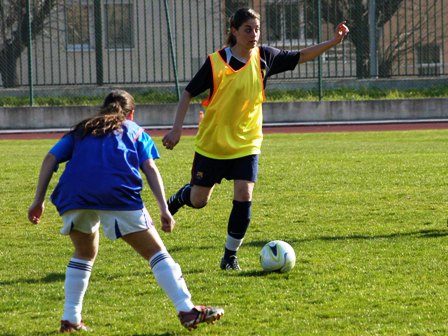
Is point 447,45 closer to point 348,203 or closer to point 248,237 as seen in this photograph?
point 348,203

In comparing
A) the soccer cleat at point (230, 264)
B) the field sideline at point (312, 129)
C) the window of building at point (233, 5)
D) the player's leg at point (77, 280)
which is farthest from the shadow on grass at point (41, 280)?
the window of building at point (233, 5)

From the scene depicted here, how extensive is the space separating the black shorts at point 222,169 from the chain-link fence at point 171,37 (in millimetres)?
16417

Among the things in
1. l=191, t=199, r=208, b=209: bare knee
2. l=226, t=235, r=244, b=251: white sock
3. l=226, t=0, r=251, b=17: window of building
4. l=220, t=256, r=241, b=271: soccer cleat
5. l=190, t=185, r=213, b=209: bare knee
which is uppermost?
l=226, t=0, r=251, b=17: window of building

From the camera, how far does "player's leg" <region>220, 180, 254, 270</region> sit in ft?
23.2

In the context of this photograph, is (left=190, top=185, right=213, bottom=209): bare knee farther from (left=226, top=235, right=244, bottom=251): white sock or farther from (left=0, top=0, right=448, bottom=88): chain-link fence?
(left=0, top=0, right=448, bottom=88): chain-link fence

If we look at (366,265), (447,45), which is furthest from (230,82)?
(447,45)

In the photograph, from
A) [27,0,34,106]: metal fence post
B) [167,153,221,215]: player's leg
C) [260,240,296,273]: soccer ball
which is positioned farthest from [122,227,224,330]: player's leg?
[27,0,34,106]: metal fence post

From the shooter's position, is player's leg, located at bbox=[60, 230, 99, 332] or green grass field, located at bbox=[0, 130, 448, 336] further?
green grass field, located at bbox=[0, 130, 448, 336]

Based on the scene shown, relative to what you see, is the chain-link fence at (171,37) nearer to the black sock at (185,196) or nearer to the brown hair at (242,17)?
the black sock at (185,196)

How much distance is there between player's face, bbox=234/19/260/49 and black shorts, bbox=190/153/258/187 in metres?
0.80

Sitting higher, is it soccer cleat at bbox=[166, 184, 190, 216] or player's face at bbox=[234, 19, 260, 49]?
player's face at bbox=[234, 19, 260, 49]

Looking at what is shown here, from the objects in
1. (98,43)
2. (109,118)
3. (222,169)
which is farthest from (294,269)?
(98,43)

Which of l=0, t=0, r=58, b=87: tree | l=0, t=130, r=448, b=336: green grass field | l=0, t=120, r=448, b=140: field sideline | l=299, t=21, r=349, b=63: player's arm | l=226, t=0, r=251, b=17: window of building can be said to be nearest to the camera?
l=0, t=130, r=448, b=336: green grass field

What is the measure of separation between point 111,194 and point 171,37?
18729mm
